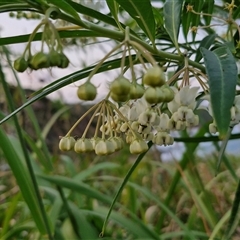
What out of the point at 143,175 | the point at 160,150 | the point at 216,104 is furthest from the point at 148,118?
the point at 160,150

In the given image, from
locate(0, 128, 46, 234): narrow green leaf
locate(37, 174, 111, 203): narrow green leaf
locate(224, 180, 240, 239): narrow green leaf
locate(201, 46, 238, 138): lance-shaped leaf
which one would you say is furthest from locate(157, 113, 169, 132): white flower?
locate(37, 174, 111, 203): narrow green leaf

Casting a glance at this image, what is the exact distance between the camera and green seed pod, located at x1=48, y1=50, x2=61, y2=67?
0.38m

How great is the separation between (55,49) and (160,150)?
198 cm

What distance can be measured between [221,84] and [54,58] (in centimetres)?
13

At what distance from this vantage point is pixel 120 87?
1.20 ft

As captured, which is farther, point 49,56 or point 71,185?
point 71,185

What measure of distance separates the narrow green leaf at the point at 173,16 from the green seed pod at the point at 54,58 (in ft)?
0.66

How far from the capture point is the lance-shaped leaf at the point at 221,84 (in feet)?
1.14

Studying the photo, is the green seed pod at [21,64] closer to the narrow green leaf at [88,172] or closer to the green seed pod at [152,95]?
the green seed pod at [152,95]

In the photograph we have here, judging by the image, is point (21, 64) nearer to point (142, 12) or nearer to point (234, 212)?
point (142, 12)

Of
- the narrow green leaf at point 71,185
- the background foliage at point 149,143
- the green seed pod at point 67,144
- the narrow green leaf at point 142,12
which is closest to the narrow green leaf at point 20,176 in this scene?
the background foliage at point 149,143

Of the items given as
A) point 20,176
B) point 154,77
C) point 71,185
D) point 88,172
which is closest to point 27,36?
point 154,77

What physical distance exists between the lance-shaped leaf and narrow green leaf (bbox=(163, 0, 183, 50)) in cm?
12

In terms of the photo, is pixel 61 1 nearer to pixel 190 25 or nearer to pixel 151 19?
pixel 151 19
